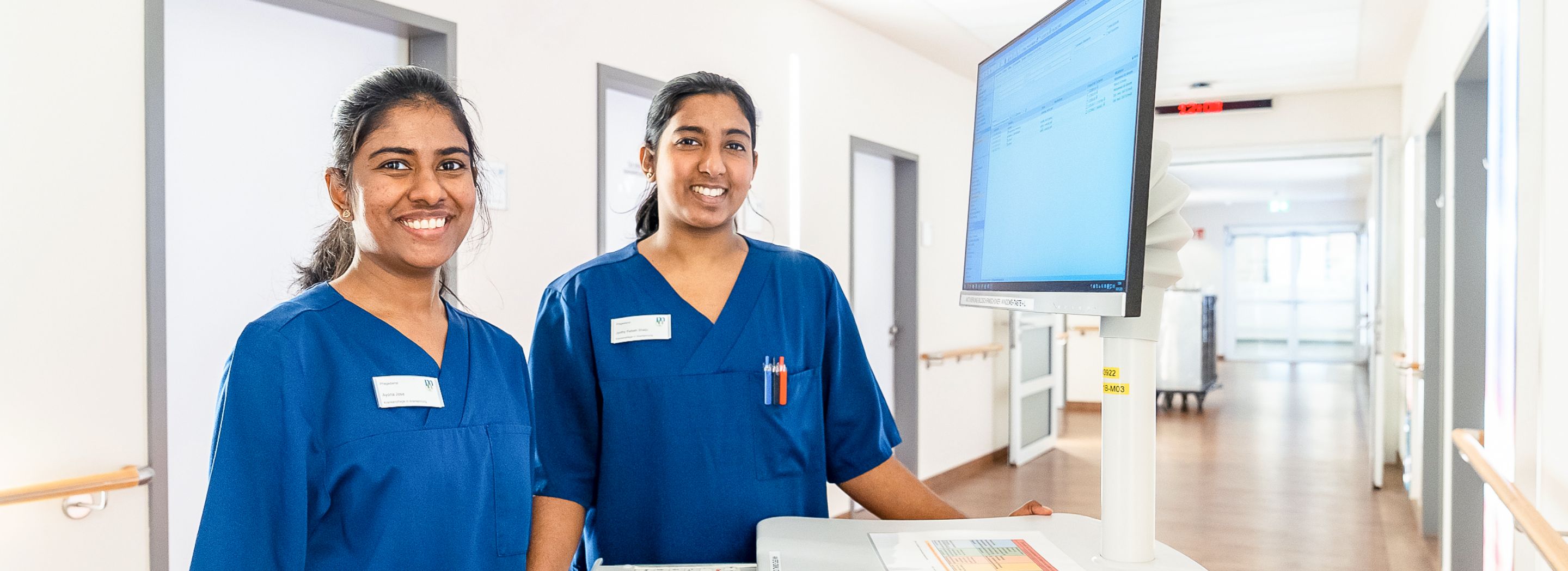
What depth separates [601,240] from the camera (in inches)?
130

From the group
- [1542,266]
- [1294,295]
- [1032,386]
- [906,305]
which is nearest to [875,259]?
[906,305]

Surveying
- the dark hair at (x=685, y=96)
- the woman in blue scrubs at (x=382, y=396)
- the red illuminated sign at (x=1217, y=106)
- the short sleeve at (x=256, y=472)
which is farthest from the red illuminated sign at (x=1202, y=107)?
the short sleeve at (x=256, y=472)

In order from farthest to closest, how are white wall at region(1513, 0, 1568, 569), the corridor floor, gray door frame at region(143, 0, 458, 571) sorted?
the corridor floor
gray door frame at region(143, 0, 458, 571)
white wall at region(1513, 0, 1568, 569)

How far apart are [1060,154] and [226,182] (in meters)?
2.11

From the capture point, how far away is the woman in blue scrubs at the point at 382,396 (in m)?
0.98

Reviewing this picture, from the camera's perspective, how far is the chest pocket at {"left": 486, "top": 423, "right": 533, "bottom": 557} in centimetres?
121

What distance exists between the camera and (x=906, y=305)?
221 inches

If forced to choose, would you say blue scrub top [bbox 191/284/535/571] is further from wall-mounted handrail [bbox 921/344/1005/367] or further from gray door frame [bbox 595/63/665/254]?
wall-mounted handrail [bbox 921/344/1005/367]

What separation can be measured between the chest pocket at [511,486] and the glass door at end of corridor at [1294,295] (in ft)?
51.4

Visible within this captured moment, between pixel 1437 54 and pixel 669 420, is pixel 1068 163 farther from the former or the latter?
pixel 1437 54

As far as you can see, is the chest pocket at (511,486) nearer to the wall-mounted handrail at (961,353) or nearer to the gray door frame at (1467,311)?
the gray door frame at (1467,311)

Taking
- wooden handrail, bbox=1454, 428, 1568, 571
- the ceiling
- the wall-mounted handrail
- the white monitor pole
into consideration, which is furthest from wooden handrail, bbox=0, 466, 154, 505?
the wall-mounted handrail

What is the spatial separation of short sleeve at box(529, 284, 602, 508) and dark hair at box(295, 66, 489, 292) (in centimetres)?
29

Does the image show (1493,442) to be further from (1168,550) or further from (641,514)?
(641,514)
